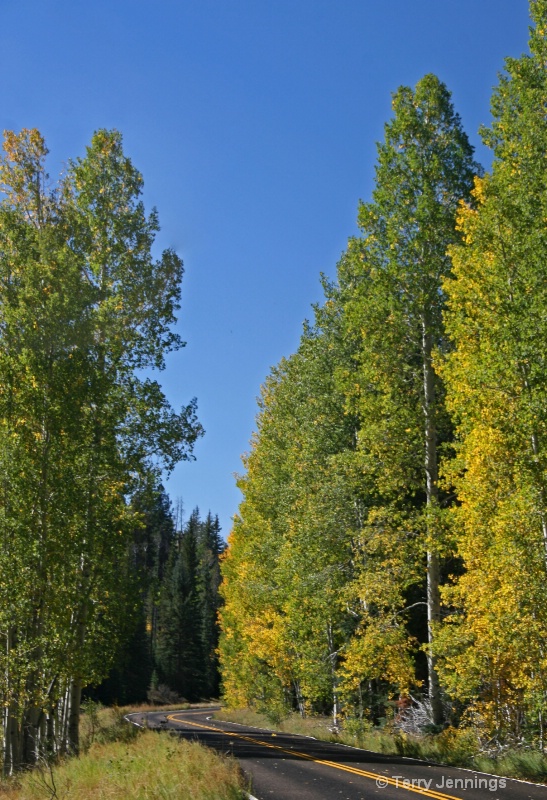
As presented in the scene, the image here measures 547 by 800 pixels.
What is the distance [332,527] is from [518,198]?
11809mm

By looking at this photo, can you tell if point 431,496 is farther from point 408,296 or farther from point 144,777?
point 144,777

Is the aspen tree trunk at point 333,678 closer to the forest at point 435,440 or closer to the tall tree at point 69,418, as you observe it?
the forest at point 435,440

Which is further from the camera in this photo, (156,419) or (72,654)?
(156,419)

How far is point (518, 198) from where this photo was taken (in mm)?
14219

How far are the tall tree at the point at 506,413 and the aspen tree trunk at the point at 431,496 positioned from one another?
1.50m

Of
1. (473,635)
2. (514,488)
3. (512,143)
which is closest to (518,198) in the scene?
(512,143)

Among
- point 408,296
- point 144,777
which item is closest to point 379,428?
point 408,296

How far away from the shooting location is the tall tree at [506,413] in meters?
12.7

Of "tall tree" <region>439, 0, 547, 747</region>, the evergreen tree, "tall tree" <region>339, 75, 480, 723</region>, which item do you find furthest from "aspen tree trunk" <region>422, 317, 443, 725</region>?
the evergreen tree

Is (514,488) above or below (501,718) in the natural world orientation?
above

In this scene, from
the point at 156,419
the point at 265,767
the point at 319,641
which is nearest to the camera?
the point at 265,767

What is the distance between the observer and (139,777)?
11.4 meters

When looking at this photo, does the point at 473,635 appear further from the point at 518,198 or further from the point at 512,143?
the point at 512,143

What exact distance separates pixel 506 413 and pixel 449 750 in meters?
7.49
